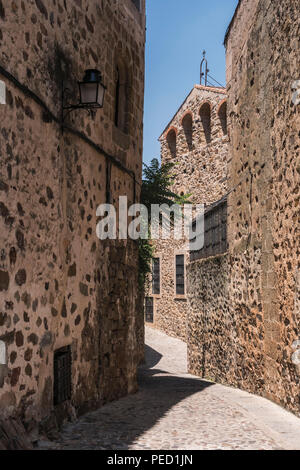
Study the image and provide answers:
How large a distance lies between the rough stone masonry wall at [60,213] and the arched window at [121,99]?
0.32ft

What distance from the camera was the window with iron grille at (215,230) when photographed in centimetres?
972

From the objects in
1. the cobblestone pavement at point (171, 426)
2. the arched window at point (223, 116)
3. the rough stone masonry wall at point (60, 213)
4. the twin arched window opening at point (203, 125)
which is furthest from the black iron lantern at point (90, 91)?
the arched window at point (223, 116)

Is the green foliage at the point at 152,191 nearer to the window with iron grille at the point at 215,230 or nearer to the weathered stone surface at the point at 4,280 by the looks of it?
the window with iron grille at the point at 215,230

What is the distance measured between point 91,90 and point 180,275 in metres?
16.0

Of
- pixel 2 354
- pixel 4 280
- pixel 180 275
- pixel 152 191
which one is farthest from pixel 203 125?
pixel 2 354

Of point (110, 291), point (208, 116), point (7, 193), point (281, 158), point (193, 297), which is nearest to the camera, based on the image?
point (7, 193)

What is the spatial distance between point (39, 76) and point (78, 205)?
1498 mm

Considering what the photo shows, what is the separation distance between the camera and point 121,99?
7660 mm

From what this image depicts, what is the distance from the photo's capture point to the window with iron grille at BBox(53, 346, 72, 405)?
4910 mm

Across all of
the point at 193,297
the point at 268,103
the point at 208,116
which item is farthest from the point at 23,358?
the point at 208,116

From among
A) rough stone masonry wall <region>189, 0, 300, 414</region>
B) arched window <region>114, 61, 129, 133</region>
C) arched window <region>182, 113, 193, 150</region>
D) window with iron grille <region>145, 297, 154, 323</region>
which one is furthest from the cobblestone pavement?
window with iron grille <region>145, 297, 154, 323</region>

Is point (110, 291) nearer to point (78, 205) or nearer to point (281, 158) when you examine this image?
point (78, 205)

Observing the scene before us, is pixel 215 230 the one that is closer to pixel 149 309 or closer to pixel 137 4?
pixel 137 4

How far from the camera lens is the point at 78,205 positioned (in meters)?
5.64
